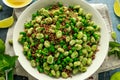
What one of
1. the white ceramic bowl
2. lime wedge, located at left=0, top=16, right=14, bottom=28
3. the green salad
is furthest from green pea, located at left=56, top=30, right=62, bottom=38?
lime wedge, located at left=0, top=16, right=14, bottom=28

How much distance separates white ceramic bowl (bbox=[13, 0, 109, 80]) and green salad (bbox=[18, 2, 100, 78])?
0.04ft

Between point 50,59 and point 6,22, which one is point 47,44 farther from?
point 6,22

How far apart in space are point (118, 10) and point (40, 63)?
0.35 m

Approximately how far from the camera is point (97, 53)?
105 cm

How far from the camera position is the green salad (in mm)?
1005

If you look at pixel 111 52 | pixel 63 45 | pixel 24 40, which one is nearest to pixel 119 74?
pixel 111 52

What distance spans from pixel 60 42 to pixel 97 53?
0.12 m

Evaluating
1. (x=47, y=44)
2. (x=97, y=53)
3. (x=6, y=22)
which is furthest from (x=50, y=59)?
(x=6, y=22)

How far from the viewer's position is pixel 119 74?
41.4 inches

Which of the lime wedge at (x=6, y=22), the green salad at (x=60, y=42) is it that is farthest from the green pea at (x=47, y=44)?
the lime wedge at (x=6, y=22)

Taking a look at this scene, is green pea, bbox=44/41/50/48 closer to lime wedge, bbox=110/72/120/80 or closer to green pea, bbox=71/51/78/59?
green pea, bbox=71/51/78/59

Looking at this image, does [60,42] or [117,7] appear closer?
[60,42]

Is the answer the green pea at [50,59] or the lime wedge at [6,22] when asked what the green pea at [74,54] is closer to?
the green pea at [50,59]

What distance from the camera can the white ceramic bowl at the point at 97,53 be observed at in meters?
1.03
